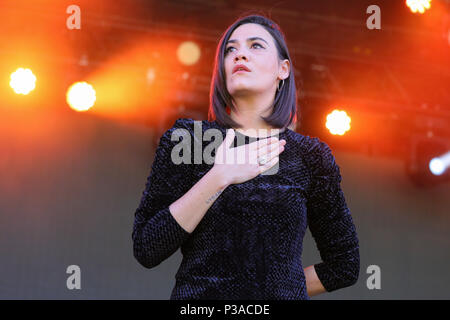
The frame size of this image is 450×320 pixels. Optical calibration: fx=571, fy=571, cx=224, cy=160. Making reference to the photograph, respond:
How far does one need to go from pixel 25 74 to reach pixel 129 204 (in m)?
1.67

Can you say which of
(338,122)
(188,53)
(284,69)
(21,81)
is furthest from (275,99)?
(21,81)

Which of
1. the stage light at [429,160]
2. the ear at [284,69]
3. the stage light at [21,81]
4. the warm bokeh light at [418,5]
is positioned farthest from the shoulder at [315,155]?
the stage light at [429,160]

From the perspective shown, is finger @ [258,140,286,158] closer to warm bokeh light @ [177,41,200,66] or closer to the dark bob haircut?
the dark bob haircut

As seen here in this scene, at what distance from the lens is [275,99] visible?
4.97 feet

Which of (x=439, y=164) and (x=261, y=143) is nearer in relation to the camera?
(x=261, y=143)

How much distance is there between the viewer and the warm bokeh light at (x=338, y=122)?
573 cm

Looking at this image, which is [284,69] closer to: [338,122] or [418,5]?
[418,5]

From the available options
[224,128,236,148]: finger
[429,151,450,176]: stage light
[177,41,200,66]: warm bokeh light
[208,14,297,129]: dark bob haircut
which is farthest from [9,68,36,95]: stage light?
[224,128,236,148]: finger

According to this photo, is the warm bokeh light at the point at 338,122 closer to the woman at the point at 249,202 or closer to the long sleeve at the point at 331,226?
the woman at the point at 249,202

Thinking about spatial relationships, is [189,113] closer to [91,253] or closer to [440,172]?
[91,253]

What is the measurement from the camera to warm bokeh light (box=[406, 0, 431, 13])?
4.55 meters

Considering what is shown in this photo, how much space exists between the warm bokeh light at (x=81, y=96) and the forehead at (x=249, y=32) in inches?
168

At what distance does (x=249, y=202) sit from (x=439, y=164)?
18.0 ft

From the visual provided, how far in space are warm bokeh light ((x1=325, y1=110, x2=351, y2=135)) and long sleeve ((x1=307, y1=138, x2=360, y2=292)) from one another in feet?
14.4
